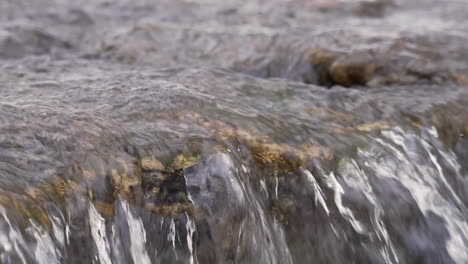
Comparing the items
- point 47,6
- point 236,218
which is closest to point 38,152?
point 236,218

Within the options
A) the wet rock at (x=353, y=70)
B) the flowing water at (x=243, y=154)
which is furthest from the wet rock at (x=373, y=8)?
the wet rock at (x=353, y=70)

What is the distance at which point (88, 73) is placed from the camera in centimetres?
411

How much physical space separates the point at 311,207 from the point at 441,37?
2128 millimetres

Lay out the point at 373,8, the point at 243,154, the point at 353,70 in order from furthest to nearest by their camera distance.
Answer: the point at 373,8
the point at 353,70
the point at 243,154

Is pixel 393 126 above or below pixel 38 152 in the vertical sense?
below

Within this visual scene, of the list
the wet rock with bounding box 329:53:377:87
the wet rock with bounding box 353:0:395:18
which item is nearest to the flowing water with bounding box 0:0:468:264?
the wet rock with bounding box 329:53:377:87

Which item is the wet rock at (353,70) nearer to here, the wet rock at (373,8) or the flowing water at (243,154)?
the flowing water at (243,154)

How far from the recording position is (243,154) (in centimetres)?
289

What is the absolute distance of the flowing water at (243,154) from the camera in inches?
98.7

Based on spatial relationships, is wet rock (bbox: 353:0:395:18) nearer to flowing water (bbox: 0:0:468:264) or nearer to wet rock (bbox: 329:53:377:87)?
flowing water (bbox: 0:0:468:264)

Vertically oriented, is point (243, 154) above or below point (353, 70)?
above

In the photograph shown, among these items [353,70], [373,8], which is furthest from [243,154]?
[373,8]

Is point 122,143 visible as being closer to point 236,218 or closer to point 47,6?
point 236,218

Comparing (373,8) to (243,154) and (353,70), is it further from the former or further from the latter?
(243,154)
